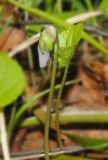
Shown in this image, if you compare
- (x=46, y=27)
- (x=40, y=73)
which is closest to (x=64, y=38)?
(x=46, y=27)

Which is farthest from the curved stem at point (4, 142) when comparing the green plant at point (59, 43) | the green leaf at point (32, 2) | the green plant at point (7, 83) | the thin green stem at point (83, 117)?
the green leaf at point (32, 2)

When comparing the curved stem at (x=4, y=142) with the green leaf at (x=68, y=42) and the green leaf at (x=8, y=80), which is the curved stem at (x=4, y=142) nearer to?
the green leaf at (x=8, y=80)

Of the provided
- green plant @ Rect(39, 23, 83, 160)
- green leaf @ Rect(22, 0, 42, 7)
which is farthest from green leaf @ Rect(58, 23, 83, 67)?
green leaf @ Rect(22, 0, 42, 7)

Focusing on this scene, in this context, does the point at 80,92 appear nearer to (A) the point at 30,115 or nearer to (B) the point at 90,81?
(B) the point at 90,81

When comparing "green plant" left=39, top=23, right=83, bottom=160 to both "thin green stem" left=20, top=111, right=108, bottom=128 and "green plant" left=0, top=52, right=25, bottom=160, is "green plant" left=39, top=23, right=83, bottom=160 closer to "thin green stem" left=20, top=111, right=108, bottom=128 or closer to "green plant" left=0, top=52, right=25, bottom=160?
"green plant" left=0, top=52, right=25, bottom=160

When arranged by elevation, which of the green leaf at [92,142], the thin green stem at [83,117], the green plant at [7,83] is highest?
the green plant at [7,83]

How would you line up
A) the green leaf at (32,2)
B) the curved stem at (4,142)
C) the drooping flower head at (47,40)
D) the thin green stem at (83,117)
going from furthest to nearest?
the green leaf at (32,2) < the thin green stem at (83,117) < the curved stem at (4,142) < the drooping flower head at (47,40)

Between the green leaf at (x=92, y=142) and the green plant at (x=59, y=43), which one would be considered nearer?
the green plant at (x=59, y=43)
